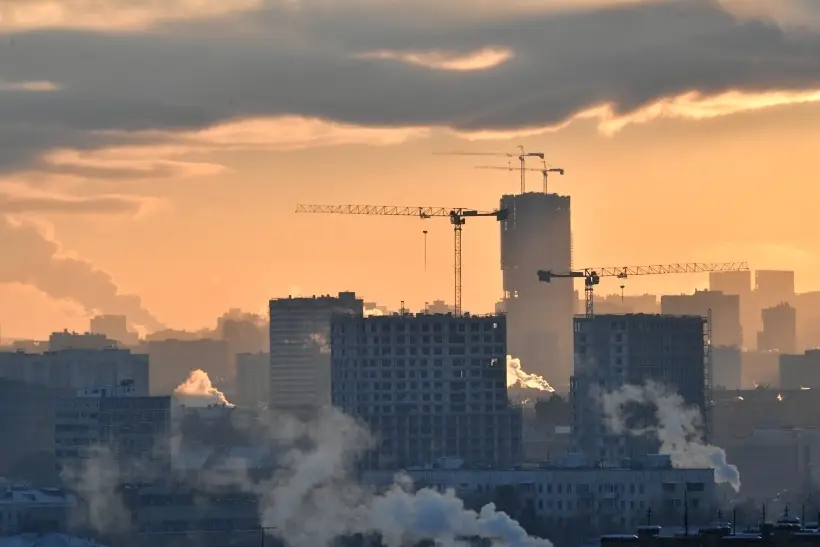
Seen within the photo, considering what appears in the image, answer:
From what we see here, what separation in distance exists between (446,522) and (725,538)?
146 ft

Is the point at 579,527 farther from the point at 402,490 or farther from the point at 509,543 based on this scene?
the point at 509,543

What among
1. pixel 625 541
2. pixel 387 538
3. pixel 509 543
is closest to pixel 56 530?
pixel 387 538

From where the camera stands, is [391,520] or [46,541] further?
[46,541]

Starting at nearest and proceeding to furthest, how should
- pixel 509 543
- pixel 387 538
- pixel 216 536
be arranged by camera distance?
pixel 509 543
pixel 387 538
pixel 216 536

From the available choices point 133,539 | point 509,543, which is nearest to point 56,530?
point 133,539

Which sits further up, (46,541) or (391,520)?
(391,520)

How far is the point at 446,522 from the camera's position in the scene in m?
167

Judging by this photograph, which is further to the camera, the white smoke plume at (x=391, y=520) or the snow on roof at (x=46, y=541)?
the snow on roof at (x=46, y=541)

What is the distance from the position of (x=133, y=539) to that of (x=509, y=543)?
45.7 m

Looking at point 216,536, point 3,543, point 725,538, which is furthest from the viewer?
point 216,536

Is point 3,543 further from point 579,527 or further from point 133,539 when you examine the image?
point 579,527

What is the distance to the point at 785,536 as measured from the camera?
123375mm

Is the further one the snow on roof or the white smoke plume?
the snow on roof

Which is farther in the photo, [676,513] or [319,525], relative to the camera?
[676,513]
